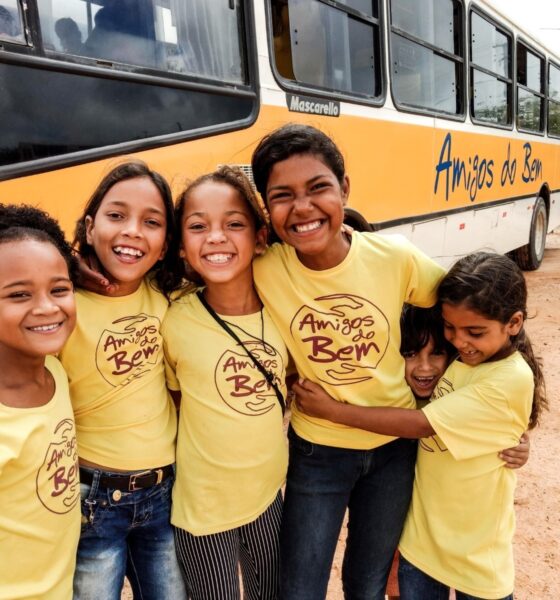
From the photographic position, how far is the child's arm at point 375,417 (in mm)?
1473

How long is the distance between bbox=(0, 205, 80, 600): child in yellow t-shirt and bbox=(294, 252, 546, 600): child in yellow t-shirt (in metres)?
0.67

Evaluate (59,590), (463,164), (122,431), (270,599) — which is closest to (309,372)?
(122,431)

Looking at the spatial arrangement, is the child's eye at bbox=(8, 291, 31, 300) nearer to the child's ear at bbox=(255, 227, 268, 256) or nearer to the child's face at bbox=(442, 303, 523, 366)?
the child's ear at bbox=(255, 227, 268, 256)

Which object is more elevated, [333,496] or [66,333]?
[66,333]

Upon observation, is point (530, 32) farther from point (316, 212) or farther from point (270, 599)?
point (270, 599)

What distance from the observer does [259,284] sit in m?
1.59

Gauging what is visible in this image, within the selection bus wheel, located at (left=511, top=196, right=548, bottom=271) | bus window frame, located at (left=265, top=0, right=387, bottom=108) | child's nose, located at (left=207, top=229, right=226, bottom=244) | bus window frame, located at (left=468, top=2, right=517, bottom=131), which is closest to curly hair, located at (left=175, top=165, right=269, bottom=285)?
child's nose, located at (left=207, top=229, right=226, bottom=244)

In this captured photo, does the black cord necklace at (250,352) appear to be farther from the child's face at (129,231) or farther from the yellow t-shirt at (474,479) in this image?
the yellow t-shirt at (474,479)

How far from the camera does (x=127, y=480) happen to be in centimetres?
138

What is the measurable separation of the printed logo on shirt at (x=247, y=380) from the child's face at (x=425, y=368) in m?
0.43

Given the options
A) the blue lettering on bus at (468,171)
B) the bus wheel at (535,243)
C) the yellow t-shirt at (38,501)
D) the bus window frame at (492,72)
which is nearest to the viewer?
the yellow t-shirt at (38,501)

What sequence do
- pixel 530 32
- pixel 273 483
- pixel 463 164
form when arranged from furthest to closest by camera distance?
1. pixel 530 32
2. pixel 463 164
3. pixel 273 483

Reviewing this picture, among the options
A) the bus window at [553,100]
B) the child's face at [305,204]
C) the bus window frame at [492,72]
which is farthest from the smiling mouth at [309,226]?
the bus window at [553,100]

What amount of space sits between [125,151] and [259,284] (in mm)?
1054
